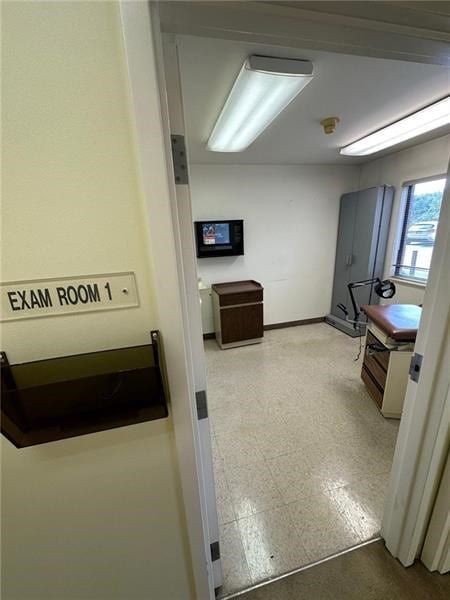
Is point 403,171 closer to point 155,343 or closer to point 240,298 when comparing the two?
point 240,298

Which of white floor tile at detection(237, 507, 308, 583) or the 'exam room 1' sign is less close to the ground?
the 'exam room 1' sign

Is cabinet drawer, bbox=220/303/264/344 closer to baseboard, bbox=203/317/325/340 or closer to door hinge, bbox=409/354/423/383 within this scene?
baseboard, bbox=203/317/325/340

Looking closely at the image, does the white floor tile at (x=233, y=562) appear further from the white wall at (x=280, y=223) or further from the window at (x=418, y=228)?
the window at (x=418, y=228)

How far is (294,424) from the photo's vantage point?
80.0 inches

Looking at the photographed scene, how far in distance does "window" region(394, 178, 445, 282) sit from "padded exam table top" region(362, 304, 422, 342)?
1.02 metres

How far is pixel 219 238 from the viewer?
132 inches

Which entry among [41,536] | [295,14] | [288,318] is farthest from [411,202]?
[41,536]

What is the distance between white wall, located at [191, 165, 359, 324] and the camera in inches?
129

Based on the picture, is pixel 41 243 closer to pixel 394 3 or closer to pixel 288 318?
pixel 394 3

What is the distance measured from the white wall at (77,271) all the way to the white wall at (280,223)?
9.41 ft

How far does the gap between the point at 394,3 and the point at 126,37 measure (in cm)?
61

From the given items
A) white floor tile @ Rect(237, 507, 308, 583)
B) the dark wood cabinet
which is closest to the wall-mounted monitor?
the dark wood cabinet

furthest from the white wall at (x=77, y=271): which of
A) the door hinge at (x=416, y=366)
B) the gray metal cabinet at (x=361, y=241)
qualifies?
the gray metal cabinet at (x=361, y=241)

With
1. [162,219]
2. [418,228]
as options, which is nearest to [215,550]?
[162,219]
